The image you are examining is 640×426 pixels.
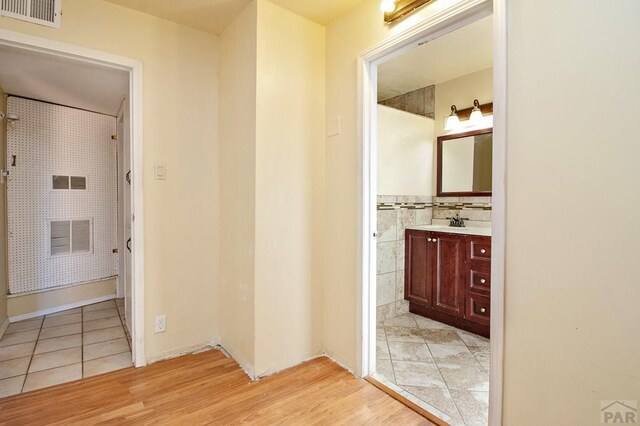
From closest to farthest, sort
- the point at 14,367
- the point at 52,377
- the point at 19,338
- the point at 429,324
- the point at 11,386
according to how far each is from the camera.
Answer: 1. the point at 11,386
2. the point at 52,377
3. the point at 14,367
4. the point at 19,338
5. the point at 429,324

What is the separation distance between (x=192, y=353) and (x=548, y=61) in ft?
9.05

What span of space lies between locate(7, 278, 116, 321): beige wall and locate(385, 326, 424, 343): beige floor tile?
3.20m

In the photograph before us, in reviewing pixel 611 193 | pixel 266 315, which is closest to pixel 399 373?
pixel 266 315

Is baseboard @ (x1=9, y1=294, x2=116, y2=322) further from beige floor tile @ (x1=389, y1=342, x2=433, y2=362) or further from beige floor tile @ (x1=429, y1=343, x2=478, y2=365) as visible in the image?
beige floor tile @ (x1=429, y1=343, x2=478, y2=365)

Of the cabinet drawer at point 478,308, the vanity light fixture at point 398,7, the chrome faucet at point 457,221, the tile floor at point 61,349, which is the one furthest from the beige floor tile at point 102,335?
the chrome faucet at point 457,221

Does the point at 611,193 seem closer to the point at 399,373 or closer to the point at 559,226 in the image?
the point at 559,226

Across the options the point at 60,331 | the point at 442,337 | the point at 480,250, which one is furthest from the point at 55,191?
the point at 480,250

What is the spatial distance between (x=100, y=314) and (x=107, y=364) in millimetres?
1245

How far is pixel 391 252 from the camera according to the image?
3.21m

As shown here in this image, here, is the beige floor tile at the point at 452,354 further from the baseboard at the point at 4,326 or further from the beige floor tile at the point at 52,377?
the baseboard at the point at 4,326

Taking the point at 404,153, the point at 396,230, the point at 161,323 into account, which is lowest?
the point at 161,323

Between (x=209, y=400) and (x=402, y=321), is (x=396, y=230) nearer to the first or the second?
(x=402, y=321)

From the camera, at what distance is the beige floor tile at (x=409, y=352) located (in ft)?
7.80

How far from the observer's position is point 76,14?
197 cm
